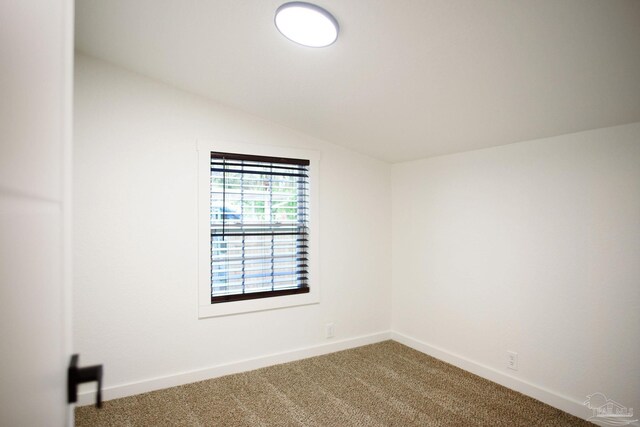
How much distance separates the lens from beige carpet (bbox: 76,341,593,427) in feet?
7.52

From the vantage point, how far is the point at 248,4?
1.74 meters

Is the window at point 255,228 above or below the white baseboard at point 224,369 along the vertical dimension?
above

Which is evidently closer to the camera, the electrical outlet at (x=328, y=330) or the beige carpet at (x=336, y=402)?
the beige carpet at (x=336, y=402)

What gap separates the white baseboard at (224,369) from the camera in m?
2.54

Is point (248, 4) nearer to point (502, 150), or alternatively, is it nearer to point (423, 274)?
point (502, 150)

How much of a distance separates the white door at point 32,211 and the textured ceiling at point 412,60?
59.3 inches

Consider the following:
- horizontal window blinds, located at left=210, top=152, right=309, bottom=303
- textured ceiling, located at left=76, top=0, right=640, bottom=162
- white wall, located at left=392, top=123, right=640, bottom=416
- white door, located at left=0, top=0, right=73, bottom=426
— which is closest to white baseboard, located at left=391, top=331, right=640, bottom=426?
white wall, located at left=392, top=123, right=640, bottom=416

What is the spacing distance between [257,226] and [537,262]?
2.18 meters

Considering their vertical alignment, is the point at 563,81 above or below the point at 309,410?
above

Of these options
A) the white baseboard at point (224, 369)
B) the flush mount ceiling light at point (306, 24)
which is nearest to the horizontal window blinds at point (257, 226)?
the white baseboard at point (224, 369)

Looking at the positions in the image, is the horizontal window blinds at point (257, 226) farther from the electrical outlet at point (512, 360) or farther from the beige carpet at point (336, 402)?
the electrical outlet at point (512, 360)

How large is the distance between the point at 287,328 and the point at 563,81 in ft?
8.84

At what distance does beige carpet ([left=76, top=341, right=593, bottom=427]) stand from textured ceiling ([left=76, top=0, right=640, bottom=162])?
187cm

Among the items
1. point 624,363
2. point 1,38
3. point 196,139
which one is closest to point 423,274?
point 624,363
